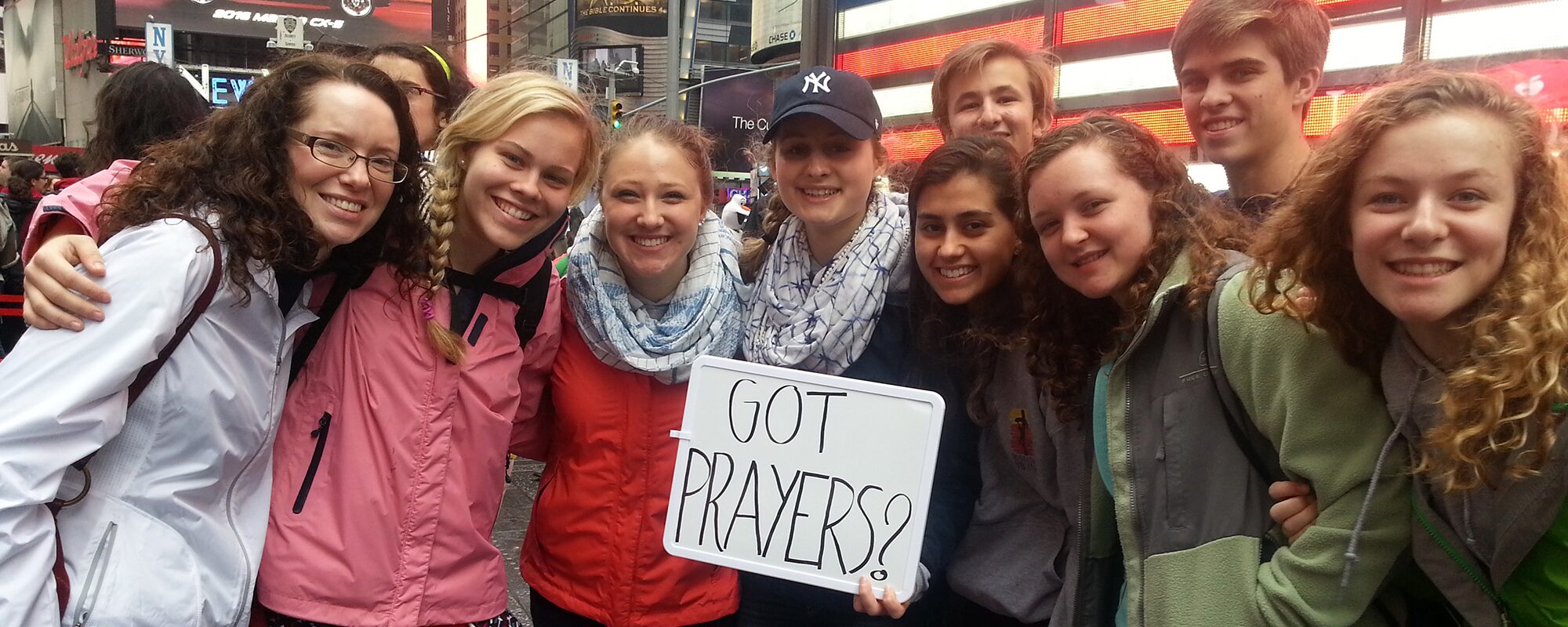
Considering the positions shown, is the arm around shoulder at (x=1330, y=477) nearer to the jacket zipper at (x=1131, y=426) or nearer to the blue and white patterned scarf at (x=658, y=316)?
the jacket zipper at (x=1131, y=426)

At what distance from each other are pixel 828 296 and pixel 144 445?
157 cm

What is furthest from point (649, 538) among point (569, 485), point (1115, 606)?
point (1115, 606)

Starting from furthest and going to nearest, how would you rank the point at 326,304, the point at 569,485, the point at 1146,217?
the point at 569,485, the point at 326,304, the point at 1146,217

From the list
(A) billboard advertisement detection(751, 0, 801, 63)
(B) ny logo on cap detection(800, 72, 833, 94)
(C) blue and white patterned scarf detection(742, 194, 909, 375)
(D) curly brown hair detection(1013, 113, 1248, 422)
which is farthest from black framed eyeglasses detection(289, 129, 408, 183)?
(A) billboard advertisement detection(751, 0, 801, 63)

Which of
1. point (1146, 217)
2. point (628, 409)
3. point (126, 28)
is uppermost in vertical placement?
point (126, 28)

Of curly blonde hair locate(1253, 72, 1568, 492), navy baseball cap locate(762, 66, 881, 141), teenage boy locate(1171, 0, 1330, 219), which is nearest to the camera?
curly blonde hair locate(1253, 72, 1568, 492)

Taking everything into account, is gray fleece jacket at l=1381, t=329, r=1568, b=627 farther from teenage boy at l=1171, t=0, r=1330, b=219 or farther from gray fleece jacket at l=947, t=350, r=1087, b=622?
teenage boy at l=1171, t=0, r=1330, b=219

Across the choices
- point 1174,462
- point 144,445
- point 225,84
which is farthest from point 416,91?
point 225,84

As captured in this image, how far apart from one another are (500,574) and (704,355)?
0.77 m

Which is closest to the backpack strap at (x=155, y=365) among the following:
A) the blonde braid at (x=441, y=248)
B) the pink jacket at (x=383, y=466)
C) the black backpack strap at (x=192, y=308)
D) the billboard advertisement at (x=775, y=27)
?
the black backpack strap at (x=192, y=308)

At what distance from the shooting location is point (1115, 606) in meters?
2.23

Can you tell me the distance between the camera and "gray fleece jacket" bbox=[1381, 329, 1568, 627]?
153 cm

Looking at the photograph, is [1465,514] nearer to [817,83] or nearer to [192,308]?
[817,83]

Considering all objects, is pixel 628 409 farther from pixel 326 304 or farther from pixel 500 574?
pixel 326 304
